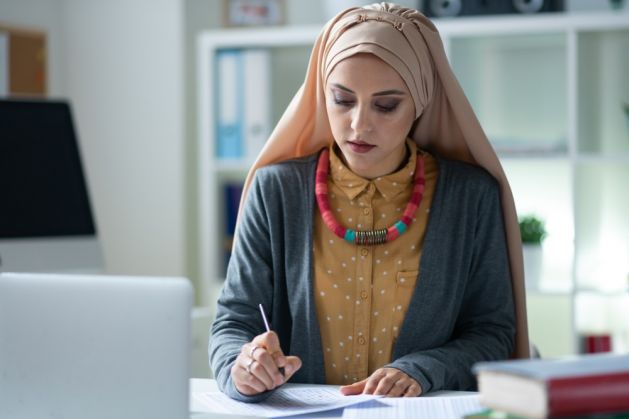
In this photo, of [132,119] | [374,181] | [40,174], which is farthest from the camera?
[132,119]

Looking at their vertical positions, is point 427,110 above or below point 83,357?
above

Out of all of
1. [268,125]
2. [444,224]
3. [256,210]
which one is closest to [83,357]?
[256,210]

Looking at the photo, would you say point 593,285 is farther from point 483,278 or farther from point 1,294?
point 1,294

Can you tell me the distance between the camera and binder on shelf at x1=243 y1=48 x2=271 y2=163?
373 cm

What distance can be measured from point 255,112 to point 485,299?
2.05m

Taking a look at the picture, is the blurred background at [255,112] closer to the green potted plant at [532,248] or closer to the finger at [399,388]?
the green potted plant at [532,248]

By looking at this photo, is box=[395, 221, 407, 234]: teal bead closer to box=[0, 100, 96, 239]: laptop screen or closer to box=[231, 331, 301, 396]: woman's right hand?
box=[231, 331, 301, 396]: woman's right hand

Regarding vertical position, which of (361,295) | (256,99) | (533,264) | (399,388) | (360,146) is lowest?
(533,264)

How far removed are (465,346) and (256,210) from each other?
457 mm

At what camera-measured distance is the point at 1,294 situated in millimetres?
1325

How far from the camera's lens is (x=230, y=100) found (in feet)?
12.4

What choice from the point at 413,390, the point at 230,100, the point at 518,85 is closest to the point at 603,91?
the point at 518,85

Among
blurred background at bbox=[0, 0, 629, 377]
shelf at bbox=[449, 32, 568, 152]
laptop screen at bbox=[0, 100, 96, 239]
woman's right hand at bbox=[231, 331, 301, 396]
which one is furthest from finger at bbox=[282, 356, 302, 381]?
shelf at bbox=[449, 32, 568, 152]

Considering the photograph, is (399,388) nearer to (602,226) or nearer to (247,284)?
(247,284)
